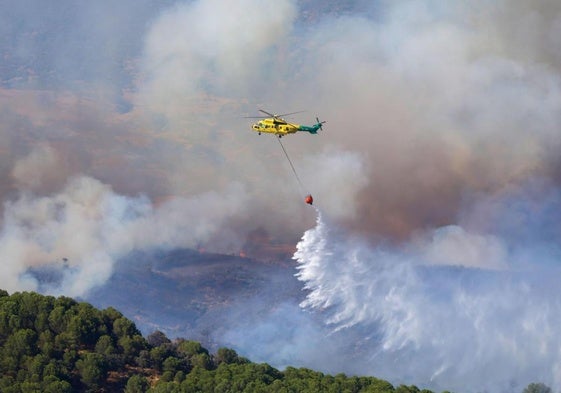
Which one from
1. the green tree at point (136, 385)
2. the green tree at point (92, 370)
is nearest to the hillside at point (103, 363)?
the green tree at point (136, 385)

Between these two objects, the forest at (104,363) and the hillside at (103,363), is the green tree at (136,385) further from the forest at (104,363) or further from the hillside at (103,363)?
the forest at (104,363)

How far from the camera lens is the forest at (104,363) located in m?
114

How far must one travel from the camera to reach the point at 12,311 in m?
123

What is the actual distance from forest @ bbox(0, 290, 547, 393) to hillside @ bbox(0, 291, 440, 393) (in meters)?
0.10

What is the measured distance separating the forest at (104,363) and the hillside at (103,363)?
0.10m

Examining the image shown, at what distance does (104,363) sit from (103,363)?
32cm

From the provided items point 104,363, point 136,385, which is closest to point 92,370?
point 104,363

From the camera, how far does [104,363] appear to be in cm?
11969

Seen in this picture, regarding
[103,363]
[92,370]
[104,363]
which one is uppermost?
[104,363]

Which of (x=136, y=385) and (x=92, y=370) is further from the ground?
(x=92, y=370)

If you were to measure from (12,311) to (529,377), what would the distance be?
82506 mm

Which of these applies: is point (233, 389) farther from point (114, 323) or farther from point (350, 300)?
point (350, 300)

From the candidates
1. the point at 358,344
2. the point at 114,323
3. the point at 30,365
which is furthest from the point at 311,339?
the point at 30,365

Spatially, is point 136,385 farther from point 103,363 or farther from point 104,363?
point 104,363
